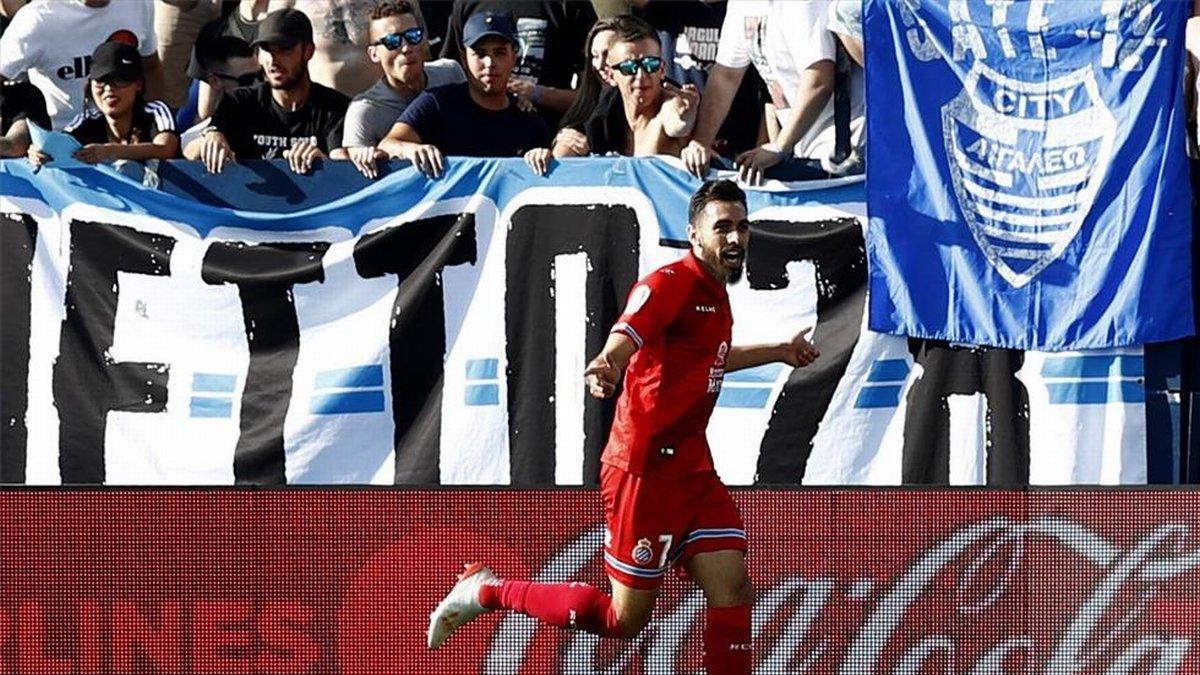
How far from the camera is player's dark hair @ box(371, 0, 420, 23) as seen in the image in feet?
27.9

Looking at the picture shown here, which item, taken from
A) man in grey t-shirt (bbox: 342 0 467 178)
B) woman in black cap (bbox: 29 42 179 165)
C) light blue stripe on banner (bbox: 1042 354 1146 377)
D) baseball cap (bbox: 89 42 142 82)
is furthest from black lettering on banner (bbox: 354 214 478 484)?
light blue stripe on banner (bbox: 1042 354 1146 377)

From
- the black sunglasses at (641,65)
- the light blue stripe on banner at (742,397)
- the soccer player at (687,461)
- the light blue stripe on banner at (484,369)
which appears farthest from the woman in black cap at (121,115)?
the soccer player at (687,461)

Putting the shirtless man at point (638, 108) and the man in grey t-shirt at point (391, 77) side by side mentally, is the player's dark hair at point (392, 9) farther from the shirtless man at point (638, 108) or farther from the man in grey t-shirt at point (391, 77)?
the shirtless man at point (638, 108)

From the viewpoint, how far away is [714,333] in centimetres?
632

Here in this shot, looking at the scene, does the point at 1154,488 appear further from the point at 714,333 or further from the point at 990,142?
the point at 714,333

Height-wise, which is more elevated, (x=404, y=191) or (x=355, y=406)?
(x=404, y=191)

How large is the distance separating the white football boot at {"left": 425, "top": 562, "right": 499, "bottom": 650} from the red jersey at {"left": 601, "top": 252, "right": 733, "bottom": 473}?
91 cm

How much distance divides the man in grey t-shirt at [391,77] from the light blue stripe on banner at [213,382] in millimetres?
1159

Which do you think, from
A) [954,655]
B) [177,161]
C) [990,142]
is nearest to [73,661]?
[177,161]

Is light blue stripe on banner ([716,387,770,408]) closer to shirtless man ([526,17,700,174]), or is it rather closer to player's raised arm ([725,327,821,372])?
shirtless man ([526,17,700,174])

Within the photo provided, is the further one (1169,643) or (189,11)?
(189,11)

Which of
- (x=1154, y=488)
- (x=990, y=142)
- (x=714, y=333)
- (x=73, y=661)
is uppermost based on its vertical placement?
(x=990, y=142)

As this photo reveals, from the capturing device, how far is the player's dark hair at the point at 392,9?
8516mm

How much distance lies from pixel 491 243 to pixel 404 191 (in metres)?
0.45
